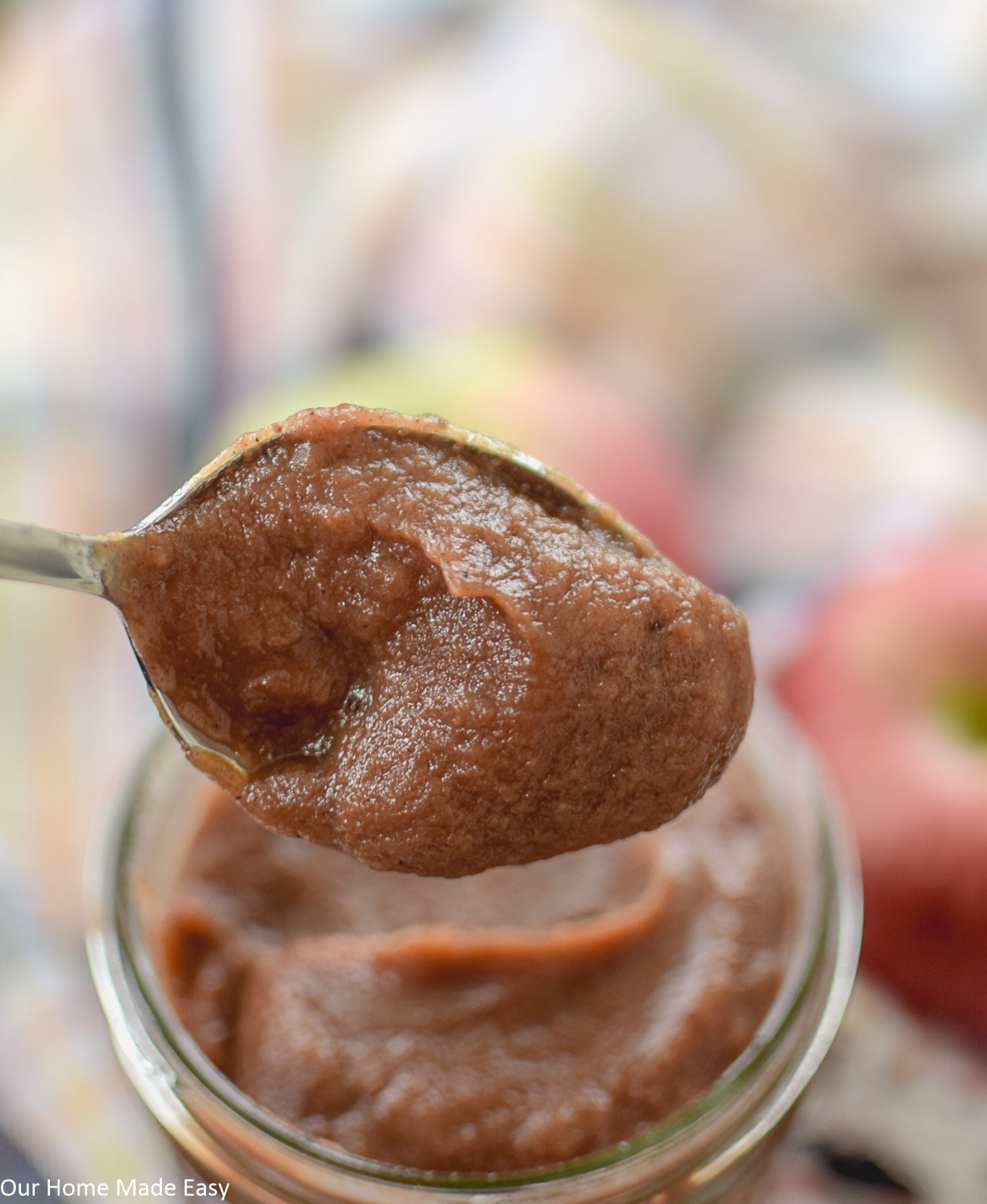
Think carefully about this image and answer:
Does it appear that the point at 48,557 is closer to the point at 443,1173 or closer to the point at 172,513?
the point at 172,513

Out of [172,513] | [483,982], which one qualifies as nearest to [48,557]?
[172,513]

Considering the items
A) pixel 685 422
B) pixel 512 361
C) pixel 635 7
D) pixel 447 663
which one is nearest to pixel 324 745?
pixel 447 663

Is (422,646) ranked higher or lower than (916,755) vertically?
higher

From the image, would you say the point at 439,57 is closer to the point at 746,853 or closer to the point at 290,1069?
the point at 746,853

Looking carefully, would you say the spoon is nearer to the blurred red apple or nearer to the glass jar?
the glass jar

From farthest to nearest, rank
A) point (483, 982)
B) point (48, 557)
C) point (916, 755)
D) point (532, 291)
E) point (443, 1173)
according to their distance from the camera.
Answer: point (532, 291) → point (916, 755) → point (483, 982) → point (443, 1173) → point (48, 557)

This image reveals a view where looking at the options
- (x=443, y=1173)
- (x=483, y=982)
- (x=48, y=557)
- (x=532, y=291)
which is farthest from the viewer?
(x=532, y=291)

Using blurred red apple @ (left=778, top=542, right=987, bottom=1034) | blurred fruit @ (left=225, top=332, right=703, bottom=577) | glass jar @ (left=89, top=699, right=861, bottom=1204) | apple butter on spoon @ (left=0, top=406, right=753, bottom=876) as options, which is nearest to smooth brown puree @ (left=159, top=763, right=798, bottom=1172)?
glass jar @ (left=89, top=699, right=861, bottom=1204)
